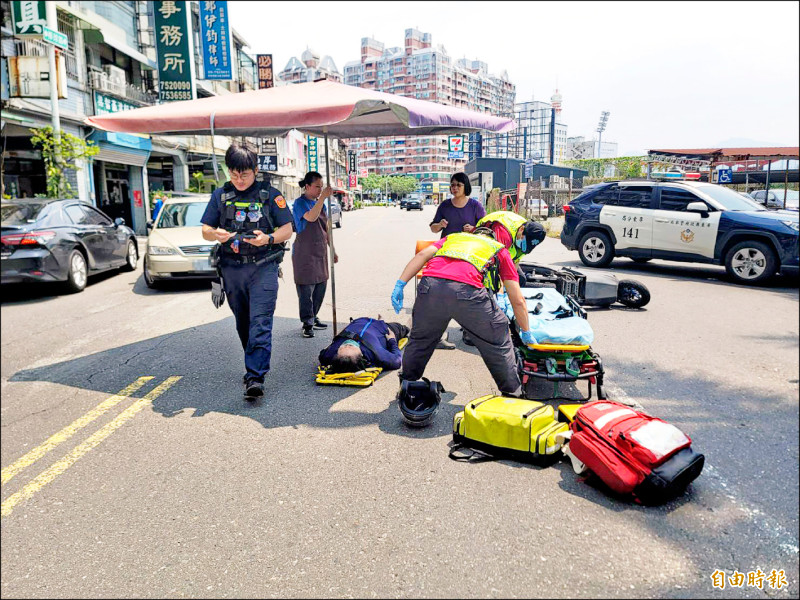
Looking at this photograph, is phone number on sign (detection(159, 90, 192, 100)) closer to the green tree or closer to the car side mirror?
the green tree

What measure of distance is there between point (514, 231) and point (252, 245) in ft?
8.02

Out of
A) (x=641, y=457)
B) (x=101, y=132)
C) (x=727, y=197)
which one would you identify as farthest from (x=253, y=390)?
(x=101, y=132)

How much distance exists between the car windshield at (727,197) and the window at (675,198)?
0.42m

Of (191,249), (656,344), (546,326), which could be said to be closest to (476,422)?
(546,326)

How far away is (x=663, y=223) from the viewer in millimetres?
10047

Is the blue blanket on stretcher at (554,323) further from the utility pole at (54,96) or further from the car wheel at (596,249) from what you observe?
the utility pole at (54,96)

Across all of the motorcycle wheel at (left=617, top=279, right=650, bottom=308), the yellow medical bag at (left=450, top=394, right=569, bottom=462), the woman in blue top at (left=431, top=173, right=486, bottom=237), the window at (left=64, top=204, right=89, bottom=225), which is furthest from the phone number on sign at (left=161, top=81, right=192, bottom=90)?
the yellow medical bag at (left=450, top=394, right=569, bottom=462)

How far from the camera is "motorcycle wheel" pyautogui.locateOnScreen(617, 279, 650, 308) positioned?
7.91m

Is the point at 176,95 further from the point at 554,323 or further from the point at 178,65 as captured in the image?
the point at 554,323

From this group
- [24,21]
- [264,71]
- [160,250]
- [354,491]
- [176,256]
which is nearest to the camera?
[354,491]

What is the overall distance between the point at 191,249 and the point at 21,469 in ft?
22.3

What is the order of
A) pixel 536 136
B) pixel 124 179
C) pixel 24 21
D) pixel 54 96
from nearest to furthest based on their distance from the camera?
pixel 24 21
pixel 54 96
pixel 124 179
pixel 536 136

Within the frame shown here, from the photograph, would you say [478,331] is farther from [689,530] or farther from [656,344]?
[656,344]

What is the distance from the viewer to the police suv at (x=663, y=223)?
748cm
